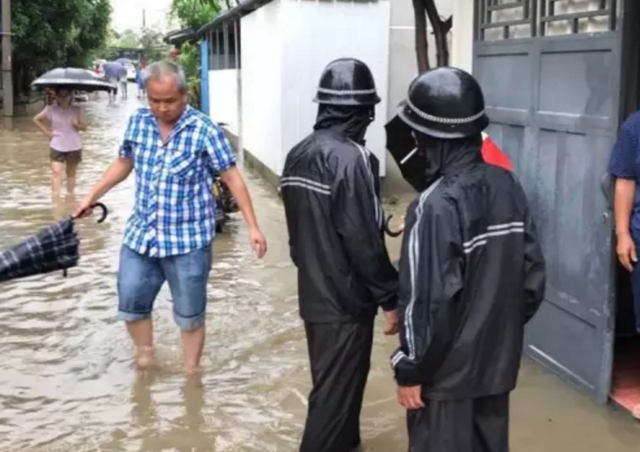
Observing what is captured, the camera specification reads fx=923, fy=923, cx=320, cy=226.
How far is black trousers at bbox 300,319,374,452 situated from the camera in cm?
389

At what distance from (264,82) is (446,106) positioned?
33.7 feet

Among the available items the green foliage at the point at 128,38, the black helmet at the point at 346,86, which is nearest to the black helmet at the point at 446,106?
the black helmet at the point at 346,86

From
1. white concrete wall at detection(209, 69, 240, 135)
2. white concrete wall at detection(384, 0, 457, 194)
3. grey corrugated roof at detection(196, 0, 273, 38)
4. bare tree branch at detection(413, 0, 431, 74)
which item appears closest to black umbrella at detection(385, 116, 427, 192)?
bare tree branch at detection(413, 0, 431, 74)

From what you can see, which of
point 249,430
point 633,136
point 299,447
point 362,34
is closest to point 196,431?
point 249,430

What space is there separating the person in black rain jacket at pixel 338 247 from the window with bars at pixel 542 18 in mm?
1432

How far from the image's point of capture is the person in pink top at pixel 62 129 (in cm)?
1034

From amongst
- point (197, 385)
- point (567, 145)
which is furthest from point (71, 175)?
point (567, 145)

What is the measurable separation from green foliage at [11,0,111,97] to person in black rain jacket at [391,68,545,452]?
26843mm

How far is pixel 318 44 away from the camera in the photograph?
11.2 meters

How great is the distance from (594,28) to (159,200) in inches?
94.4

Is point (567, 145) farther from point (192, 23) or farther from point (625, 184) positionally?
point (192, 23)

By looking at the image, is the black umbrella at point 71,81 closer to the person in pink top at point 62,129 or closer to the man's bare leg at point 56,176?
the person in pink top at point 62,129

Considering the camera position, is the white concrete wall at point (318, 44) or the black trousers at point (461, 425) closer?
the black trousers at point (461, 425)

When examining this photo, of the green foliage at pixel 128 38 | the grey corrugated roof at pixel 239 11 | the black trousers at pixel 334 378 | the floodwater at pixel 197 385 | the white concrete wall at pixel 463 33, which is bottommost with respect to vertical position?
the floodwater at pixel 197 385
